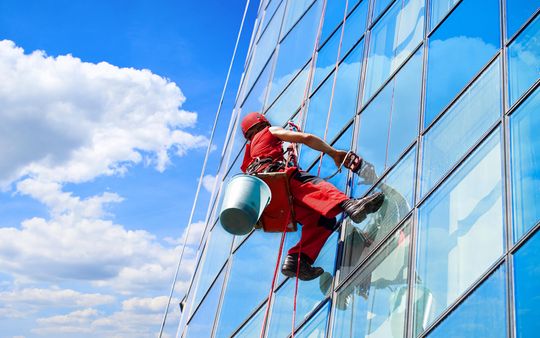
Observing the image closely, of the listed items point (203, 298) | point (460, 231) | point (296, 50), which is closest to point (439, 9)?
point (460, 231)

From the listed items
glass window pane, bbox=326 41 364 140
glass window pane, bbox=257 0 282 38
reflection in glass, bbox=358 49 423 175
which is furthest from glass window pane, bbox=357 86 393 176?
glass window pane, bbox=257 0 282 38

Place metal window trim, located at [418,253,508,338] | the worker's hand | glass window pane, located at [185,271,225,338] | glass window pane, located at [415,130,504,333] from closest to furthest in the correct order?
metal window trim, located at [418,253,508,338] < glass window pane, located at [415,130,504,333] < the worker's hand < glass window pane, located at [185,271,225,338]

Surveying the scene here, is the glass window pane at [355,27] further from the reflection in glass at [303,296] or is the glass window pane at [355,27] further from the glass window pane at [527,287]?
the glass window pane at [527,287]

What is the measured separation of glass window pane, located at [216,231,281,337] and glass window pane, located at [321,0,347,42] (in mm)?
3433

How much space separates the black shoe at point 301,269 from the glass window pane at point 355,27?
12.1ft

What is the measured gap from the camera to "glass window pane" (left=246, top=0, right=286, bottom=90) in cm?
1205

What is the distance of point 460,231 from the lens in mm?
4281

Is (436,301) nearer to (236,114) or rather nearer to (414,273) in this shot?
(414,273)

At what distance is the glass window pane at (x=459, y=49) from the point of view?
207 inches

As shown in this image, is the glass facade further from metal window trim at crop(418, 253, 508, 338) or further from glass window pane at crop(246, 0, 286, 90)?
glass window pane at crop(246, 0, 286, 90)

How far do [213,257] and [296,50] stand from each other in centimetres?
368

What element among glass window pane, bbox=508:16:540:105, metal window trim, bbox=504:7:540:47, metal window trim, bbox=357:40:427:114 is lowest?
glass window pane, bbox=508:16:540:105

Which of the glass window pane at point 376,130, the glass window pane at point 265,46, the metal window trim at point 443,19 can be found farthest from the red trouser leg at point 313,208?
the glass window pane at point 265,46

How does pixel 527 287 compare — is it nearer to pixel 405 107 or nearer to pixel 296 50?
pixel 405 107
